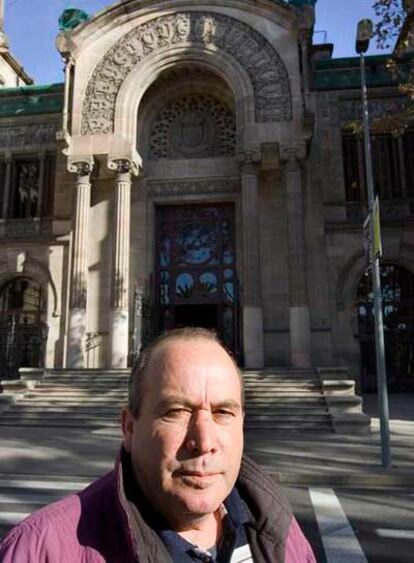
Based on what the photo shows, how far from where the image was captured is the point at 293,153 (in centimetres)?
1964

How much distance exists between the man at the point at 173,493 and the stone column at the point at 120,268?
57.5 feet

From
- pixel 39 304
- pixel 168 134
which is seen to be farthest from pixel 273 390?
pixel 168 134

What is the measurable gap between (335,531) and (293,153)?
16.3m

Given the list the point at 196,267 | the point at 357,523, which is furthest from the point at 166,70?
the point at 357,523

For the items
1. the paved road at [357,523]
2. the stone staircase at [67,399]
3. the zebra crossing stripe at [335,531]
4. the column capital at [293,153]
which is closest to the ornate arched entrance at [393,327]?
the column capital at [293,153]

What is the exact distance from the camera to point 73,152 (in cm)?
2061

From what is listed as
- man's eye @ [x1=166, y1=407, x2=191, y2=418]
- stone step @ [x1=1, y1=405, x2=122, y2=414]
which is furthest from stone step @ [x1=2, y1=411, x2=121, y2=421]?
man's eye @ [x1=166, y1=407, x2=191, y2=418]

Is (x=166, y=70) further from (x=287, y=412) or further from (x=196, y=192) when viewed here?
(x=287, y=412)

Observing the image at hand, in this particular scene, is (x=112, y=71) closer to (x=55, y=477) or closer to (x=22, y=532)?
(x=55, y=477)

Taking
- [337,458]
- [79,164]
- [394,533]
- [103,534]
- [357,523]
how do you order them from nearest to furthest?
[103,534], [394,533], [357,523], [337,458], [79,164]

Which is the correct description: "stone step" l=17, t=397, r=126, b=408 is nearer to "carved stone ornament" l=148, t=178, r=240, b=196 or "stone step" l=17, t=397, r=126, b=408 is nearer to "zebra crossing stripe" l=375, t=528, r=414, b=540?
"zebra crossing stripe" l=375, t=528, r=414, b=540

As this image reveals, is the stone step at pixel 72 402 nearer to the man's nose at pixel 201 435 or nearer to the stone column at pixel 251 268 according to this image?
the stone column at pixel 251 268

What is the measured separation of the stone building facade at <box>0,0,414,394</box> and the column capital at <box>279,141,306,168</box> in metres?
0.05

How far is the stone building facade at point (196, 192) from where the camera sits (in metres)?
19.7
